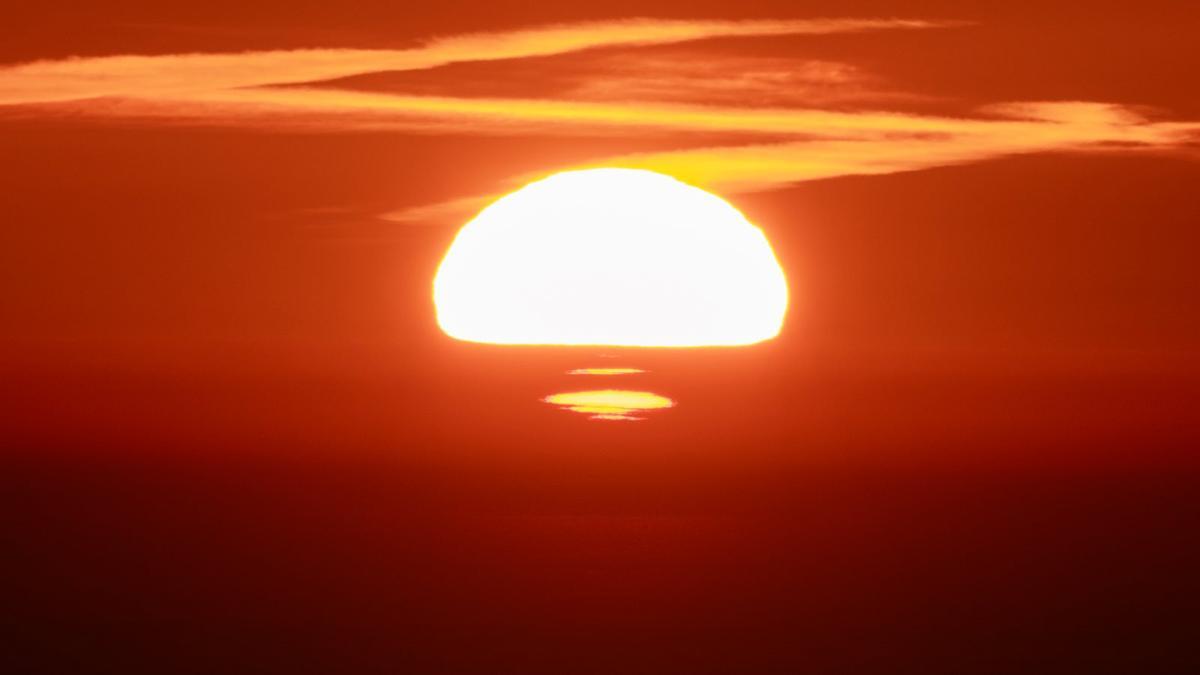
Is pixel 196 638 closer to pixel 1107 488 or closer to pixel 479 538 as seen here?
pixel 479 538

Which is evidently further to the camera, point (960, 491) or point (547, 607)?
point (960, 491)

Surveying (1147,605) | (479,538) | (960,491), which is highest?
(960,491)

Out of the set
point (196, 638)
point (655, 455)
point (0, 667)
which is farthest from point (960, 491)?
point (0, 667)

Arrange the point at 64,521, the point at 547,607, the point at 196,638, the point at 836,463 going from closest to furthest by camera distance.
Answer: the point at 196,638, the point at 547,607, the point at 64,521, the point at 836,463

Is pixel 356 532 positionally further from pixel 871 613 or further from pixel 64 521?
pixel 871 613

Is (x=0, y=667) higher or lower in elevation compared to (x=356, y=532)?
lower

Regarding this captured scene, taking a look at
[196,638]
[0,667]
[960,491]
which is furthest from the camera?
[960,491]

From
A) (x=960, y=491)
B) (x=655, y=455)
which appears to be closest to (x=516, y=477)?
(x=655, y=455)
